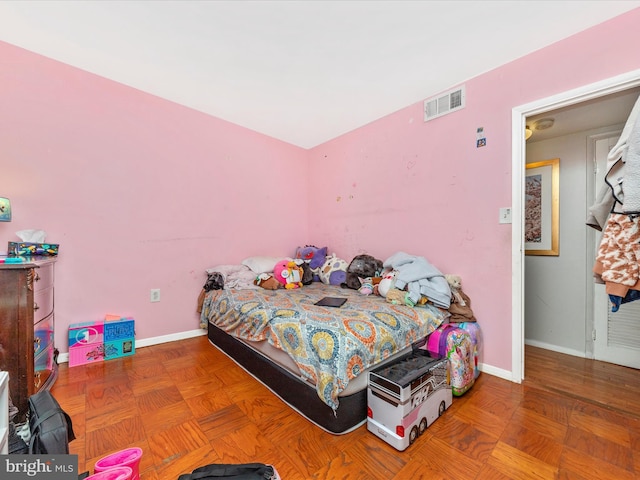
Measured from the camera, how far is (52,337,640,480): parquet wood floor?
121 cm

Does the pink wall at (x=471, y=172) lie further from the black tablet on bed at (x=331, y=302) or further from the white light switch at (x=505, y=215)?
the black tablet on bed at (x=331, y=302)

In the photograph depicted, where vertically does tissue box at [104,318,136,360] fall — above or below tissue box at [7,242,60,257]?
below

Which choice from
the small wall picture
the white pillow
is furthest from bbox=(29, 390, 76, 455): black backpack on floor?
the white pillow

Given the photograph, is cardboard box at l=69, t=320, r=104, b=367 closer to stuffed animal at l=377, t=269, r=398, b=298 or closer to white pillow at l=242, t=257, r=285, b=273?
white pillow at l=242, t=257, r=285, b=273

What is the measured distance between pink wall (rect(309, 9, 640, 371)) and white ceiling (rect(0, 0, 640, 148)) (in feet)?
0.50

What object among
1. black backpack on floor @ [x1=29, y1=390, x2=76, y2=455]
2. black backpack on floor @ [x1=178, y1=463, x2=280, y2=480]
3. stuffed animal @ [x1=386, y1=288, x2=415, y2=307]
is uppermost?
stuffed animal @ [x1=386, y1=288, x2=415, y2=307]

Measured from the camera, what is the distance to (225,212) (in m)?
3.10

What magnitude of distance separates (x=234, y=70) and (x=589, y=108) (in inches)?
112

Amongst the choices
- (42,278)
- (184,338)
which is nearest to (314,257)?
(184,338)

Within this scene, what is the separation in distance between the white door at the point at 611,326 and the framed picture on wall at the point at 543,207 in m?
0.28

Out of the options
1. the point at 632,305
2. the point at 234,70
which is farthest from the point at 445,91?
the point at 632,305

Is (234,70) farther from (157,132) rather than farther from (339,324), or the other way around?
(339,324)

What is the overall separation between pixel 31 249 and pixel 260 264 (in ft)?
5.88

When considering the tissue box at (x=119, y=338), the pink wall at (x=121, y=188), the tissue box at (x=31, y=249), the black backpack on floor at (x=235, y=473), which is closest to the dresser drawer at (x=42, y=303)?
the pink wall at (x=121, y=188)
